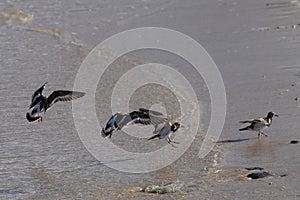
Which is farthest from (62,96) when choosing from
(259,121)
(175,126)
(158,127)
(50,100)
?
(259,121)

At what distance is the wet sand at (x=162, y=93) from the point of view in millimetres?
5980

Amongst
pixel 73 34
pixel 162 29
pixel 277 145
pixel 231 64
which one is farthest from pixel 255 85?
pixel 73 34

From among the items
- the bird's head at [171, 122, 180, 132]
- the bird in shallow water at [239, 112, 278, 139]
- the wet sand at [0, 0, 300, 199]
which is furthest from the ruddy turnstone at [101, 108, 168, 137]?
the bird in shallow water at [239, 112, 278, 139]

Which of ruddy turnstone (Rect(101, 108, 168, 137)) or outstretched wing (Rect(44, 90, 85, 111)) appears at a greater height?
outstretched wing (Rect(44, 90, 85, 111))

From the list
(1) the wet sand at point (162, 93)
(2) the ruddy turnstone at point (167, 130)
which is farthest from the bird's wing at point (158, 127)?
(1) the wet sand at point (162, 93)

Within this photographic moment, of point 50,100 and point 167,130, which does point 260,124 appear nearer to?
point 167,130

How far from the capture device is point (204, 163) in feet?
21.1

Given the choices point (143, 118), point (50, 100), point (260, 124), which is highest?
point (50, 100)

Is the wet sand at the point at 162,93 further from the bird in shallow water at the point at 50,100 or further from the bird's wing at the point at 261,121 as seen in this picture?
the bird in shallow water at the point at 50,100

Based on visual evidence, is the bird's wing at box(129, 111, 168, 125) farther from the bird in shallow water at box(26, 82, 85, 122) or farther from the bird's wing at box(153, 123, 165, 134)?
the bird in shallow water at box(26, 82, 85, 122)

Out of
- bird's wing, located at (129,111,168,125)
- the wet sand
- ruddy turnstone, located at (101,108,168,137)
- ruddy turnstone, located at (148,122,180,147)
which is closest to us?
the wet sand

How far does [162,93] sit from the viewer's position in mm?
8617

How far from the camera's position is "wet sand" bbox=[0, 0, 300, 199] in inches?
235

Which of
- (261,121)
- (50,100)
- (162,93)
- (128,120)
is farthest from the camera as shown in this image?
(162,93)
